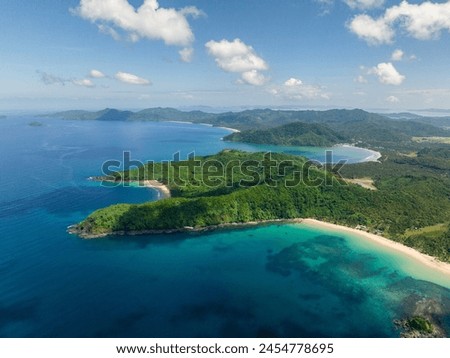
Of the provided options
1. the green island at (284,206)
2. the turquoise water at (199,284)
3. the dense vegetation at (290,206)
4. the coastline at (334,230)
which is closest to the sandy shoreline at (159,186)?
the green island at (284,206)

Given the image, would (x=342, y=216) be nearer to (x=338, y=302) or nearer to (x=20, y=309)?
(x=338, y=302)

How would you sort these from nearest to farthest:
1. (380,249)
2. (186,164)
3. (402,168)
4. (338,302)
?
(338,302), (380,249), (186,164), (402,168)

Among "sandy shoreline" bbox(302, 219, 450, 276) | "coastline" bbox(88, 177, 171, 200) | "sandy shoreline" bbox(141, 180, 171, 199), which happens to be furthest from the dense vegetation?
"coastline" bbox(88, 177, 171, 200)

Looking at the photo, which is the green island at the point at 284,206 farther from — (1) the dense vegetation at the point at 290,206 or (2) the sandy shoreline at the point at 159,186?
(2) the sandy shoreline at the point at 159,186

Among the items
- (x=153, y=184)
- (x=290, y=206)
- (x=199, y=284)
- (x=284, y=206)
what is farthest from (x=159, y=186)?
(x=199, y=284)

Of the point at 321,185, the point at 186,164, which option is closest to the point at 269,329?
the point at 321,185
